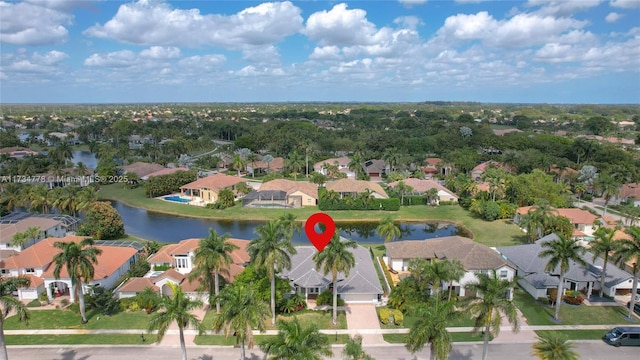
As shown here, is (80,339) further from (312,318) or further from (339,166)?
(339,166)

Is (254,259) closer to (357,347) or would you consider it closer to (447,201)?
(357,347)

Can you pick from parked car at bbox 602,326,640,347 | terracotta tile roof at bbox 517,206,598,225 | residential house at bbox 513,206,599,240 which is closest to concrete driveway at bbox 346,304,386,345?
parked car at bbox 602,326,640,347

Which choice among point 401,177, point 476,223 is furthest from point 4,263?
point 401,177

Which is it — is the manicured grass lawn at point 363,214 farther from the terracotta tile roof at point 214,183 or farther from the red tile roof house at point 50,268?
the red tile roof house at point 50,268

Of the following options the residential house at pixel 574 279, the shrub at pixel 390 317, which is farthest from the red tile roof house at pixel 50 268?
the residential house at pixel 574 279

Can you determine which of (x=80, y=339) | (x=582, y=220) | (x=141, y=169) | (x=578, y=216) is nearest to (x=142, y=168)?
(x=141, y=169)

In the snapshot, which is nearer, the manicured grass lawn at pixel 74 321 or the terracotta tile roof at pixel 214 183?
the manicured grass lawn at pixel 74 321

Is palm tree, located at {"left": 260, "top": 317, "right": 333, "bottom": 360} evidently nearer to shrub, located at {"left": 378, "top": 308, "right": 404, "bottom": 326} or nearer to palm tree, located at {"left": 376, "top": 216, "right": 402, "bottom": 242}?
shrub, located at {"left": 378, "top": 308, "right": 404, "bottom": 326}
